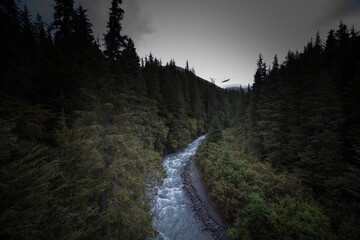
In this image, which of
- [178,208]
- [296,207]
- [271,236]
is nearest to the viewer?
[271,236]

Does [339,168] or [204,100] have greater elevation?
[204,100]

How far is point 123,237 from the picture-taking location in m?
6.30

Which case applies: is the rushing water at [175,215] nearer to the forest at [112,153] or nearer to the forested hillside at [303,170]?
the forest at [112,153]

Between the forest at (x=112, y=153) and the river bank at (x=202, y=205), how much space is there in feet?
2.41

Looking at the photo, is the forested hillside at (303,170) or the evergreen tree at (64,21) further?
the evergreen tree at (64,21)

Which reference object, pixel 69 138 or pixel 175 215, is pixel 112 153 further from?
pixel 175 215

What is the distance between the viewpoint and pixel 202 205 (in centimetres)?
1258

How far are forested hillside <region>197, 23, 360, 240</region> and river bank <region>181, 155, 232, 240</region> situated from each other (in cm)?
81

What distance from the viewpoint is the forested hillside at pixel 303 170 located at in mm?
7723

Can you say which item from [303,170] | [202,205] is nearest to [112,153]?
[202,205]

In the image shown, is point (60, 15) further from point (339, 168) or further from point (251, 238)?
point (339, 168)

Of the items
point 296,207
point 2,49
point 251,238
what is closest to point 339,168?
point 296,207

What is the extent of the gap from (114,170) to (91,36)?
1396 cm

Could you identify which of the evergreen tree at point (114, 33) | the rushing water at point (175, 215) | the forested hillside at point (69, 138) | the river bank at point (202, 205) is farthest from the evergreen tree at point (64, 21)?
the river bank at point (202, 205)
